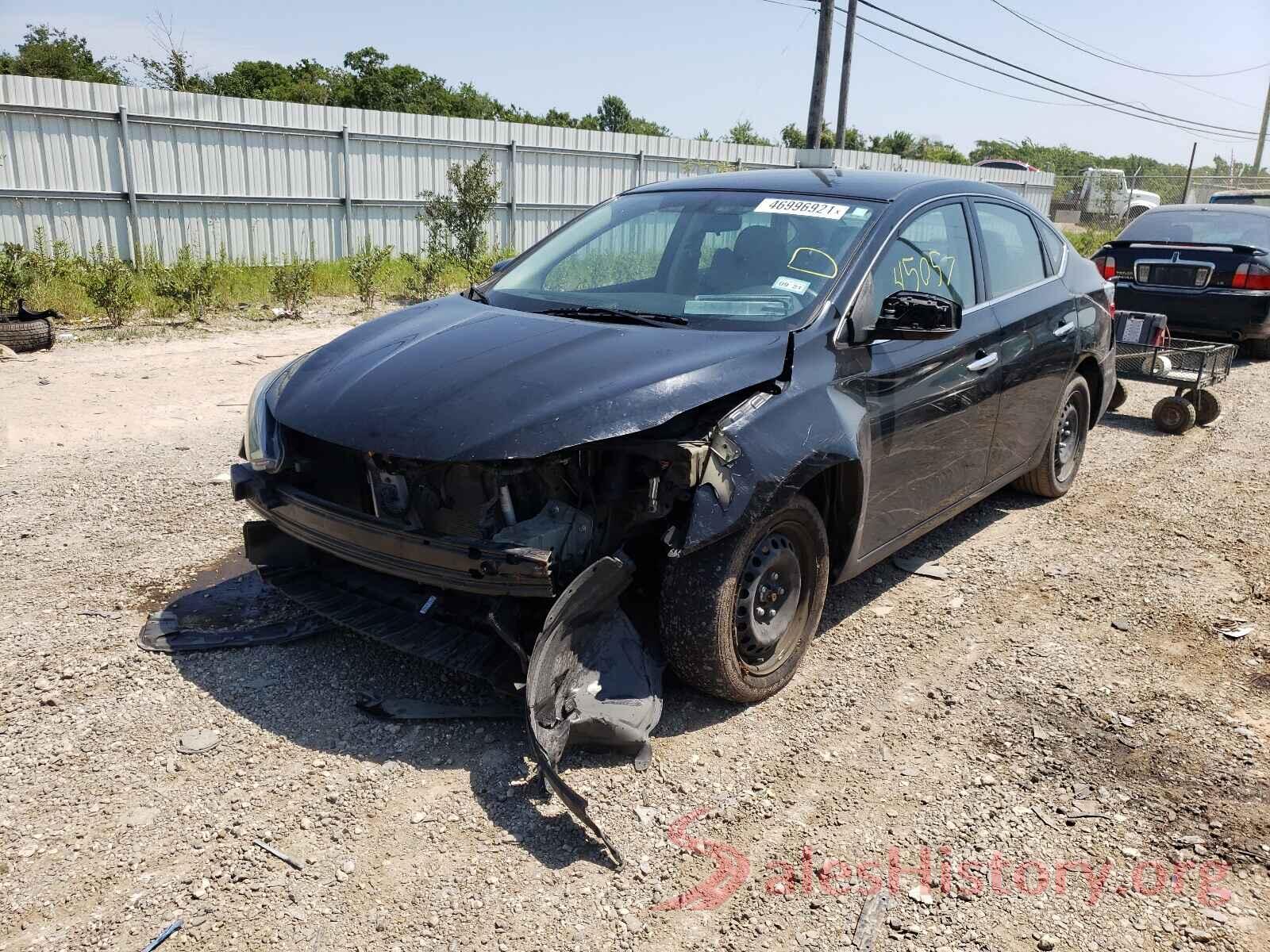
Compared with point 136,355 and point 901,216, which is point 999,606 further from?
point 136,355

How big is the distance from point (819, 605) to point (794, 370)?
3.11 feet

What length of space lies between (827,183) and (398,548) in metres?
2.64

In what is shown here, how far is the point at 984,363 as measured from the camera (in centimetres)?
457

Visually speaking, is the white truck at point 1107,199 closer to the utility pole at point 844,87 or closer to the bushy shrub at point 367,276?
the utility pole at point 844,87

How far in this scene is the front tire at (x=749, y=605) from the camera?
3.27 m

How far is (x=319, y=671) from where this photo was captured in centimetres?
376

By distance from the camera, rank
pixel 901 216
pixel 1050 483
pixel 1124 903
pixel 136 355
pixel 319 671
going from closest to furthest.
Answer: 1. pixel 1124 903
2. pixel 319 671
3. pixel 901 216
4. pixel 1050 483
5. pixel 136 355

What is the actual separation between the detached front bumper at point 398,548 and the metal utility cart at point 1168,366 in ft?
21.1

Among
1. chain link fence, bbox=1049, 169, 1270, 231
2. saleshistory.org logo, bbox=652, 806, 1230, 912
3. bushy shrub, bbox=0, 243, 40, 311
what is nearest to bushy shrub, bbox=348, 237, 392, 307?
bushy shrub, bbox=0, 243, 40, 311

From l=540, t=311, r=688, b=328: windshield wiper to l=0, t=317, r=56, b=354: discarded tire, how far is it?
24.4ft

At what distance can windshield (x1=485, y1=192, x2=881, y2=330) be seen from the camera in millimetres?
3867

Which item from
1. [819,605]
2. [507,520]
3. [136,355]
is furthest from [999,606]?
[136,355]

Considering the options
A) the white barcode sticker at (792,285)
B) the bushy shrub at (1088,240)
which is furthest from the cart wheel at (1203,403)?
the bushy shrub at (1088,240)

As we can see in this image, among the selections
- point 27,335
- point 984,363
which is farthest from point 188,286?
point 984,363
